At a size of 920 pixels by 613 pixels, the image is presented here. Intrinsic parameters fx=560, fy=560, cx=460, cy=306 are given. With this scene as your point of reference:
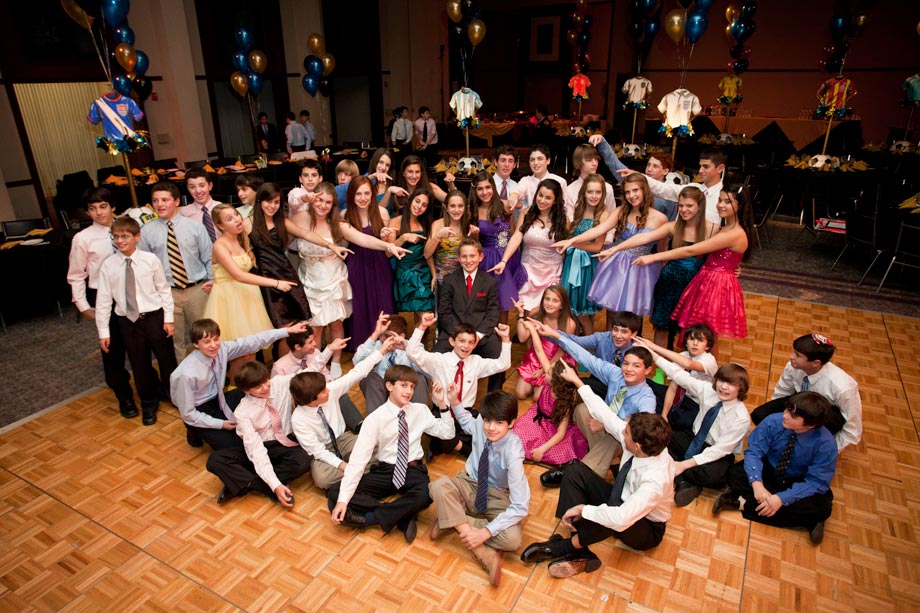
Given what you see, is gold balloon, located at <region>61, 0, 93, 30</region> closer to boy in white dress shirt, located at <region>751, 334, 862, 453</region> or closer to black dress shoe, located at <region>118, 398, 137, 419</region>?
black dress shoe, located at <region>118, 398, 137, 419</region>

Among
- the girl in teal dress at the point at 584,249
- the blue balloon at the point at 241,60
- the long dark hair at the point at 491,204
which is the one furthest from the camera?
the blue balloon at the point at 241,60

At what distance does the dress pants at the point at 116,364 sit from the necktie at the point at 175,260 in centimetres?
49

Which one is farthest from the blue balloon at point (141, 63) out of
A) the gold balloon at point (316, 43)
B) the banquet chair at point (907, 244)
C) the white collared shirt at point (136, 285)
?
the banquet chair at point (907, 244)

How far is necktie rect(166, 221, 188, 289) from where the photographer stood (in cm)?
412

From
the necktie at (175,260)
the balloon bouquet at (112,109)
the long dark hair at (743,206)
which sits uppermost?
the balloon bouquet at (112,109)

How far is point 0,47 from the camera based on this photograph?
8.19 metres

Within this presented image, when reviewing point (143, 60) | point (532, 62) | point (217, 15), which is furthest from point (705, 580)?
point (532, 62)

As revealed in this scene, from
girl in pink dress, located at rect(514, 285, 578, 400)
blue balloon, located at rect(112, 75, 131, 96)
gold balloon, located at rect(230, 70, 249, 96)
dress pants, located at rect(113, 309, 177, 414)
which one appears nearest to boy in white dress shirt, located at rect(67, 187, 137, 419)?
dress pants, located at rect(113, 309, 177, 414)

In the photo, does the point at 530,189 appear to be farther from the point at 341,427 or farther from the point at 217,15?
the point at 217,15

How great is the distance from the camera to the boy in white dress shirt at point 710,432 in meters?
Result: 3.13

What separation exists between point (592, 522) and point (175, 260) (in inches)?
134

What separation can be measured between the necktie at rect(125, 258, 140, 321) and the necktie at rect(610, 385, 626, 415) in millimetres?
3226

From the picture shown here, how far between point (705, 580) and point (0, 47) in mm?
10894

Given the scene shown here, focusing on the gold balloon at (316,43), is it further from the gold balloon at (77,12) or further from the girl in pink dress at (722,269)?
the girl in pink dress at (722,269)
